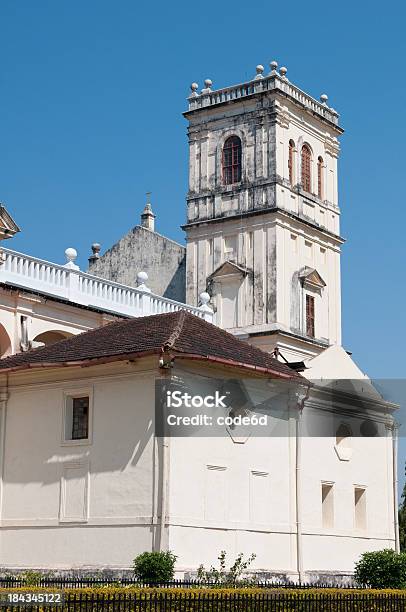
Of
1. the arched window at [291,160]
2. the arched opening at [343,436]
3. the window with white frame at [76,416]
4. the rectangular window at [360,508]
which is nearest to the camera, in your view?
the window with white frame at [76,416]

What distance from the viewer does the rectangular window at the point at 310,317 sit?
5494 cm

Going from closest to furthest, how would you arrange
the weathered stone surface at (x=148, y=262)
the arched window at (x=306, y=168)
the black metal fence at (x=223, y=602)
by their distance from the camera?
the black metal fence at (x=223, y=602)
the arched window at (x=306, y=168)
the weathered stone surface at (x=148, y=262)

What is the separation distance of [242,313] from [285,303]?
2158mm

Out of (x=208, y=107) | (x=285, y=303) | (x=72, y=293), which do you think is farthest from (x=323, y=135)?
(x=72, y=293)

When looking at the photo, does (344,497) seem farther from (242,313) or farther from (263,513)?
(242,313)

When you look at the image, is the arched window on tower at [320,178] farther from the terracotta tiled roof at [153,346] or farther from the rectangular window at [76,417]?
the rectangular window at [76,417]

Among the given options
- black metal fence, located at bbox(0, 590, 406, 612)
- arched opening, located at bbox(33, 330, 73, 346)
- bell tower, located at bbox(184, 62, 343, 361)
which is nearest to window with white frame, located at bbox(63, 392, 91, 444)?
black metal fence, located at bbox(0, 590, 406, 612)

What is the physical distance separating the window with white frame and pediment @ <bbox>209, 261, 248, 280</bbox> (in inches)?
1067

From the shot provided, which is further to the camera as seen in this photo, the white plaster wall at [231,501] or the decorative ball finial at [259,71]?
the decorative ball finial at [259,71]

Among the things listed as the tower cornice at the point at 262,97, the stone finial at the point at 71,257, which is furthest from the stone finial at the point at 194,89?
the stone finial at the point at 71,257

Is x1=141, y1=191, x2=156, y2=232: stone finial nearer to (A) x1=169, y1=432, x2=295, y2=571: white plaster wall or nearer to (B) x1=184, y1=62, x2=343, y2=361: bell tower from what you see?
(B) x1=184, y1=62, x2=343, y2=361: bell tower

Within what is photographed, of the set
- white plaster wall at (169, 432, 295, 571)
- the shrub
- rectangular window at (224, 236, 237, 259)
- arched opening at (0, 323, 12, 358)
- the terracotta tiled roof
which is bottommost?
the shrub

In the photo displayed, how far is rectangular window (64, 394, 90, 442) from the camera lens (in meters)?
27.2

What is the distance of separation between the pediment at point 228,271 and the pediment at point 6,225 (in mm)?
22416
